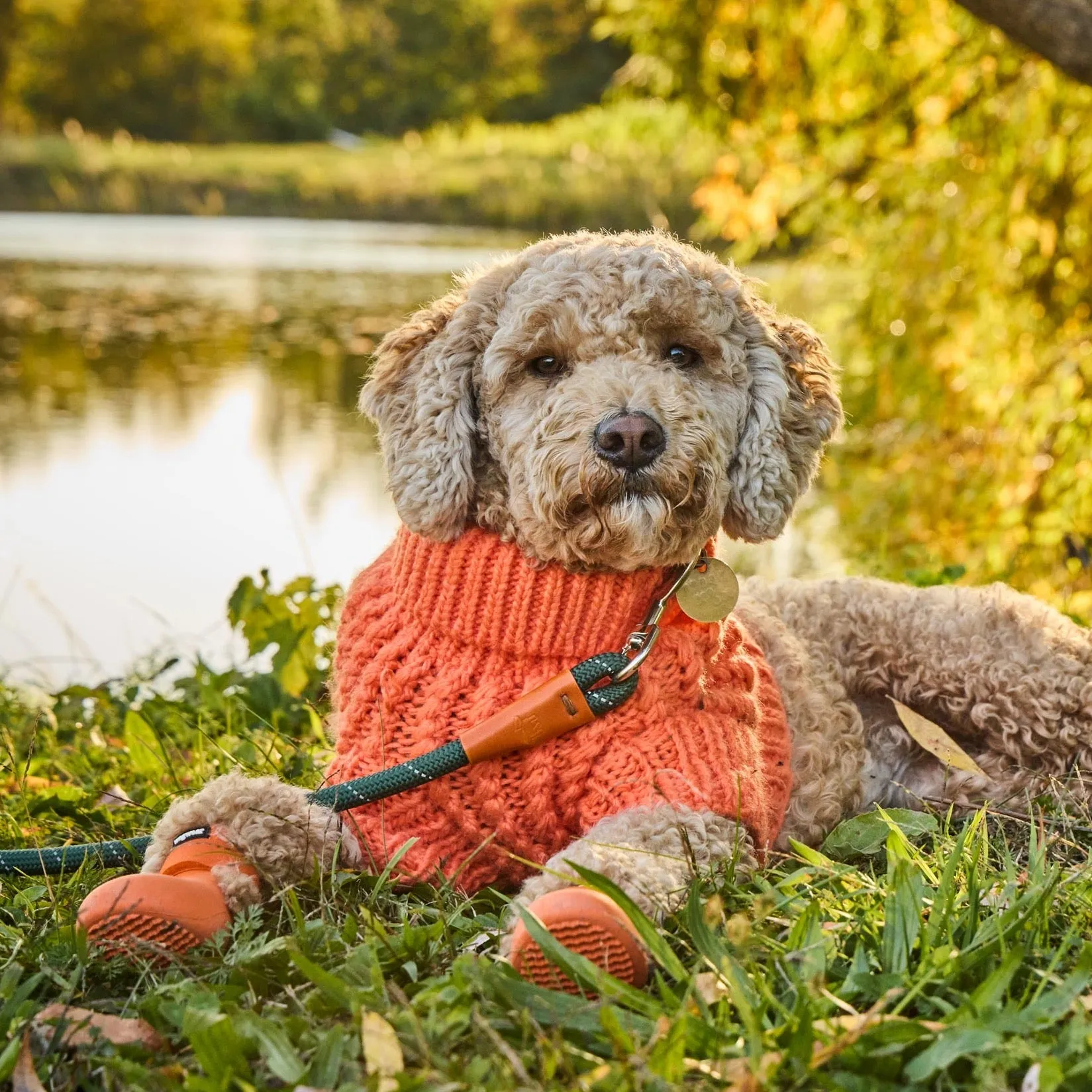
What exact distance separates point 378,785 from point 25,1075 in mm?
689

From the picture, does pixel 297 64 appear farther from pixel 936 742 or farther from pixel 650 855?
pixel 650 855

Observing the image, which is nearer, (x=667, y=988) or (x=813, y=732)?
(x=667, y=988)

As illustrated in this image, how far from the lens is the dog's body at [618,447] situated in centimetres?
201

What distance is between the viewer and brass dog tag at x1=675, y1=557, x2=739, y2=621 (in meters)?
2.18

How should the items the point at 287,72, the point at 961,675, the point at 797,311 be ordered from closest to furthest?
the point at 961,675 < the point at 797,311 < the point at 287,72

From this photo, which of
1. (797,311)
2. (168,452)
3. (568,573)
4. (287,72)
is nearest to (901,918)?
(568,573)

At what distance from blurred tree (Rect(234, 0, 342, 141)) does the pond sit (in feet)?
62.0

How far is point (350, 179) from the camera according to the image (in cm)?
2381

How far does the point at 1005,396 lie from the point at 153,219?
19826 mm

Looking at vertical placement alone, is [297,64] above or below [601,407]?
above

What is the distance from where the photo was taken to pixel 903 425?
5336mm

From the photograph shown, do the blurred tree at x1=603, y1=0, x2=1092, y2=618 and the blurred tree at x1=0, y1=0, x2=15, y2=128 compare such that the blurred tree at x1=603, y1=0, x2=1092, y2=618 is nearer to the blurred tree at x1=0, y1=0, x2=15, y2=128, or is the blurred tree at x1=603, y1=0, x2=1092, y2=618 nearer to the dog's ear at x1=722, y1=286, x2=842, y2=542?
the dog's ear at x1=722, y1=286, x2=842, y2=542

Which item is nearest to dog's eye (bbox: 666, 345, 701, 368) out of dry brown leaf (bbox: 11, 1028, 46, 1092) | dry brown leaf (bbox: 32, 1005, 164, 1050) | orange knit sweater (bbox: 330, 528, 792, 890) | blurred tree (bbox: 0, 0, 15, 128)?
orange knit sweater (bbox: 330, 528, 792, 890)

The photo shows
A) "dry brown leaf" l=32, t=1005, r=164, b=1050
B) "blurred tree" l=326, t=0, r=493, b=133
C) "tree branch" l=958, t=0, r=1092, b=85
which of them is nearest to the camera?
"dry brown leaf" l=32, t=1005, r=164, b=1050
